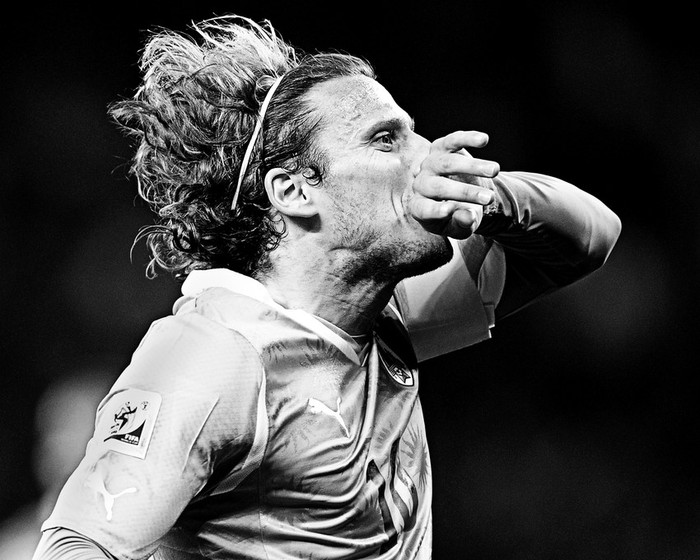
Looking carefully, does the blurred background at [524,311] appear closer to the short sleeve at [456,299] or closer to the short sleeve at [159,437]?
the short sleeve at [456,299]

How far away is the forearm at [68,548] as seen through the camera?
1.31 meters

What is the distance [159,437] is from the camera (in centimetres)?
141

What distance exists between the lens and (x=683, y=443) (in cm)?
364

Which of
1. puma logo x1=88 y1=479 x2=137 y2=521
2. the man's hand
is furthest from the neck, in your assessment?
puma logo x1=88 y1=479 x2=137 y2=521

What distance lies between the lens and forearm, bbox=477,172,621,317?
1.94 m

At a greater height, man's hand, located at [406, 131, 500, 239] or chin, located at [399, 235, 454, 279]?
man's hand, located at [406, 131, 500, 239]

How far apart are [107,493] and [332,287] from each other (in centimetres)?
62

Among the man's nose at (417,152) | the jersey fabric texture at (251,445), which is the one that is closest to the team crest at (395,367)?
the jersey fabric texture at (251,445)

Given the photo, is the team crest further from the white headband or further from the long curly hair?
the white headband

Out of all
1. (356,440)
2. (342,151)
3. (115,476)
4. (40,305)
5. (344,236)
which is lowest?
(40,305)

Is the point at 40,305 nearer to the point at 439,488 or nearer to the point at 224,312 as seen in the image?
the point at 439,488

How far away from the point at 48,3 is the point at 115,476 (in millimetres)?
2395

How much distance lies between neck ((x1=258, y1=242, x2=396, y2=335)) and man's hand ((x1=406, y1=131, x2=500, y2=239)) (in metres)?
0.18

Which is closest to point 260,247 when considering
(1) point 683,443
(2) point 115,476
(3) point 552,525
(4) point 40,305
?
(2) point 115,476
